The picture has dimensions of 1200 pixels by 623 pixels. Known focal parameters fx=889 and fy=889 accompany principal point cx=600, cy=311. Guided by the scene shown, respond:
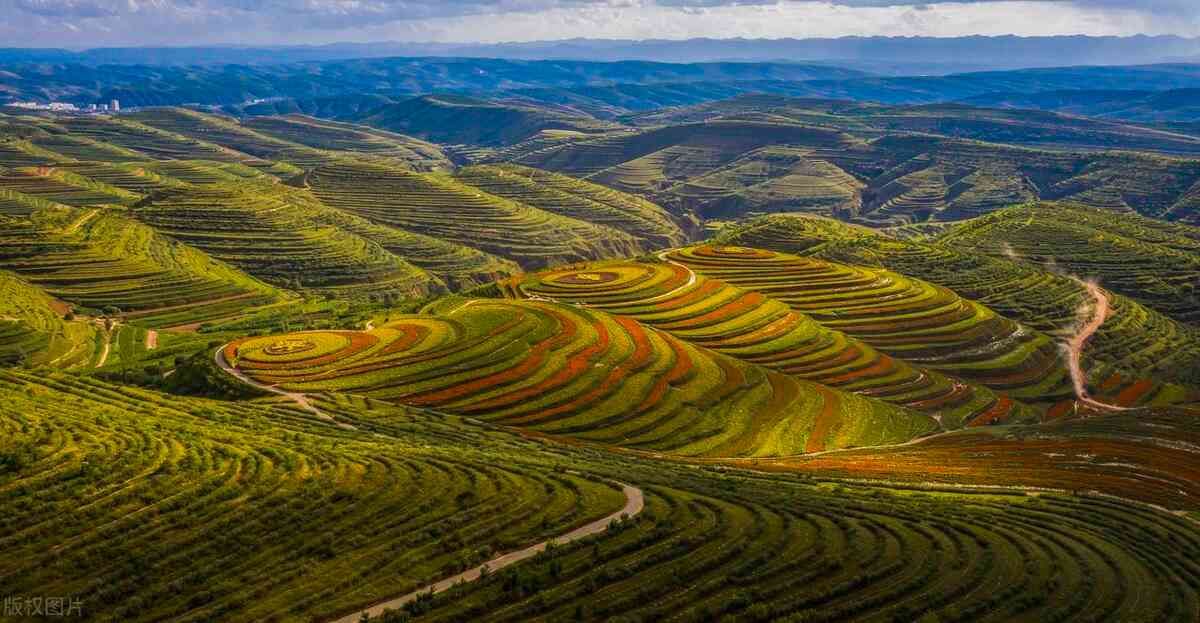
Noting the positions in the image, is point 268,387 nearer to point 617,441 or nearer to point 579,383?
point 579,383

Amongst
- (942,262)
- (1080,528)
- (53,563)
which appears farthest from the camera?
(942,262)

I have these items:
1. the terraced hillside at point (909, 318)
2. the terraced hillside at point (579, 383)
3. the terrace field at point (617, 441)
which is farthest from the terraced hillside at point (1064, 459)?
the terraced hillside at point (909, 318)

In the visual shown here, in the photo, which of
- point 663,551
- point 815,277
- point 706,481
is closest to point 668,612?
point 663,551

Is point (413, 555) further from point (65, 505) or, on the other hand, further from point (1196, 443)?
point (1196, 443)

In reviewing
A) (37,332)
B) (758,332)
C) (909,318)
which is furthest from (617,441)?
(37,332)

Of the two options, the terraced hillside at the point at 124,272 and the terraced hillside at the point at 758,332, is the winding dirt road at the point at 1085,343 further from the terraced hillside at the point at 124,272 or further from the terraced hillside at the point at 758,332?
the terraced hillside at the point at 124,272

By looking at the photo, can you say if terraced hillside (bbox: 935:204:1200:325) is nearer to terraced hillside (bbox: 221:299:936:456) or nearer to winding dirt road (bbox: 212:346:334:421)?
terraced hillside (bbox: 221:299:936:456)
